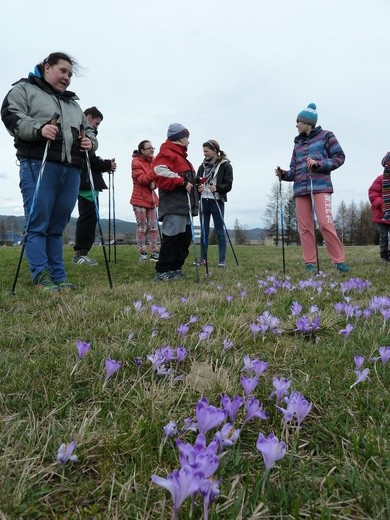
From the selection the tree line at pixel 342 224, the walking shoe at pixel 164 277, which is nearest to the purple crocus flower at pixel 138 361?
the walking shoe at pixel 164 277

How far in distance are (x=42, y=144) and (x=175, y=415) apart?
419cm

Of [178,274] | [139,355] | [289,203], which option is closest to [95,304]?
[139,355]

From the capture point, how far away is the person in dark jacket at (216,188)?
8.81 meters

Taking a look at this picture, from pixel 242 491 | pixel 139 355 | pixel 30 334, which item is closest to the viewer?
pixel 242 491

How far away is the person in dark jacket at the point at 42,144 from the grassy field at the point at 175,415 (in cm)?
204

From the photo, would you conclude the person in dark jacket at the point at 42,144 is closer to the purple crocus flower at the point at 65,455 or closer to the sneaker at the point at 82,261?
the sneaker at the point at 82,261

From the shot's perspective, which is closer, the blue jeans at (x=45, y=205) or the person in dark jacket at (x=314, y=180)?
the blue jeans at (x=45, y=205)

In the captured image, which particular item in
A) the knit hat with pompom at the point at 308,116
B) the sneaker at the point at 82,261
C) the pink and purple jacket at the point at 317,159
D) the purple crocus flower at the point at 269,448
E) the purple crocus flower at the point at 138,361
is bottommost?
the purple crocus flower at the point at 138,361

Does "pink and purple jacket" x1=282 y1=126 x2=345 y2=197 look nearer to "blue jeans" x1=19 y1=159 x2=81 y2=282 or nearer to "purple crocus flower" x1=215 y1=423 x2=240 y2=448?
"blue jeans" x1=19 y1=159 x2=81 y2=282

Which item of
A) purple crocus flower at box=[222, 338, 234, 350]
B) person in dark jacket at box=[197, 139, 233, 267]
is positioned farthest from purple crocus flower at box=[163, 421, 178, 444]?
person in dark jacket at box=[197, 139, 233, 267]

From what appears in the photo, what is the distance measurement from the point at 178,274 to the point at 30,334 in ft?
14.0

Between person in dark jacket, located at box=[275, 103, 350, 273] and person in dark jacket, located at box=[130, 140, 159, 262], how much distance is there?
342 cm

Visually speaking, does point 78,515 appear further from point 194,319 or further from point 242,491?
point 194,319

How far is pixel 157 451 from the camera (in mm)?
1314
